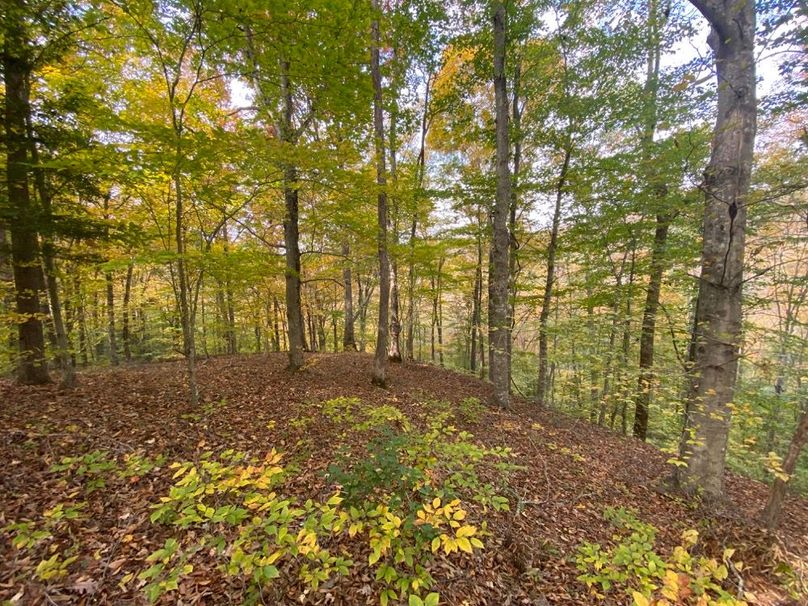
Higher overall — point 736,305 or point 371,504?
point 736,305

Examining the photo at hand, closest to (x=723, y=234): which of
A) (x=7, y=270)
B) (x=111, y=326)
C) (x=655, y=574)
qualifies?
(x=655, y=574)

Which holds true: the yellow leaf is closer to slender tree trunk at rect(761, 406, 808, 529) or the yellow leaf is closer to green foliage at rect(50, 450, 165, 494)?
slender tree trunk at rect(761, 406, 808, 529)

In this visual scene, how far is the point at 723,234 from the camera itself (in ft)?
13.8

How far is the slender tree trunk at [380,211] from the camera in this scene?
705cm

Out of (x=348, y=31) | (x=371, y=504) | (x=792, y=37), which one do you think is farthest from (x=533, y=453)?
(x=348, y=31)

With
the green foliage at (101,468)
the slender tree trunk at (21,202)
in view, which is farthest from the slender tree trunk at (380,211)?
the slender tree trunk at (21,202)

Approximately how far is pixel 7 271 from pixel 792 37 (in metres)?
14.1

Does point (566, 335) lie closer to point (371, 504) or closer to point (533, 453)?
point (533, 453)

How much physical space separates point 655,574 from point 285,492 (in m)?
3.82

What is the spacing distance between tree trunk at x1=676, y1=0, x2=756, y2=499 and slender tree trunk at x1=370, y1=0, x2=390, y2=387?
5.38m

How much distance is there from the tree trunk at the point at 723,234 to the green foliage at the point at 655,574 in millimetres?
1661

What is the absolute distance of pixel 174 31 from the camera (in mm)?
4590

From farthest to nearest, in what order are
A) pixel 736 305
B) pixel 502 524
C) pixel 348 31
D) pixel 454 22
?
pixel 454 22 < pixel 348 31 < pixel 736 305 < pixel 502 524

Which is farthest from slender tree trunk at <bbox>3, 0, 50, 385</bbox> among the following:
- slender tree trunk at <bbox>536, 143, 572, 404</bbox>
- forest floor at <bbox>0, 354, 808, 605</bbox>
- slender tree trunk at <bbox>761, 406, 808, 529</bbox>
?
slender tree trunk at <bbox>536, 143, 572, 404</bbox>
